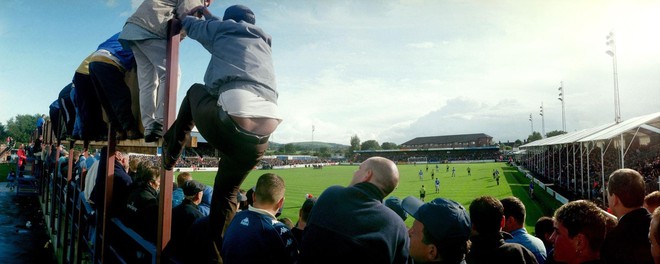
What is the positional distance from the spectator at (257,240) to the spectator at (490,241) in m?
1.43

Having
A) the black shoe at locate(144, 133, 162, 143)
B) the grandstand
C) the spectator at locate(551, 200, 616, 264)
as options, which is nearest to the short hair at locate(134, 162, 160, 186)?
the black shoe at locate(144, 133, 162, 143)

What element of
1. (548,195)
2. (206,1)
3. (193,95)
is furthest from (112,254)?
(548,195)

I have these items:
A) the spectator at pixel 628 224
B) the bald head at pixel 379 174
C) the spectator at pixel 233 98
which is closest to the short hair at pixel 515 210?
the spectator at pixel 628 224

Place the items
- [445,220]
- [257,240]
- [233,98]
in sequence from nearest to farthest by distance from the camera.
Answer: [233,98]
[257,240]
[445,220]

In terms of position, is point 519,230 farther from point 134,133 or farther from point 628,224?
point 134,133

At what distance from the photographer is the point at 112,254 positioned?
3459mm

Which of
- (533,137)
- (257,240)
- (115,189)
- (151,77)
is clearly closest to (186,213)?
(115,189)

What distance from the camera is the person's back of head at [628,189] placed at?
3463 millimetres

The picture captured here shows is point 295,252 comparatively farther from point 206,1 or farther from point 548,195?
point 548,195

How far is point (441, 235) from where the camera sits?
2.14 m

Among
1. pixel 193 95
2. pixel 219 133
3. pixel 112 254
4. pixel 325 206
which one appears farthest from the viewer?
pixel 112 254

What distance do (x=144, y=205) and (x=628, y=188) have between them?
448 cm

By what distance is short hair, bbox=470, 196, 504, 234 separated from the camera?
2863 millimetres

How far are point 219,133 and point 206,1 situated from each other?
1325 mm
